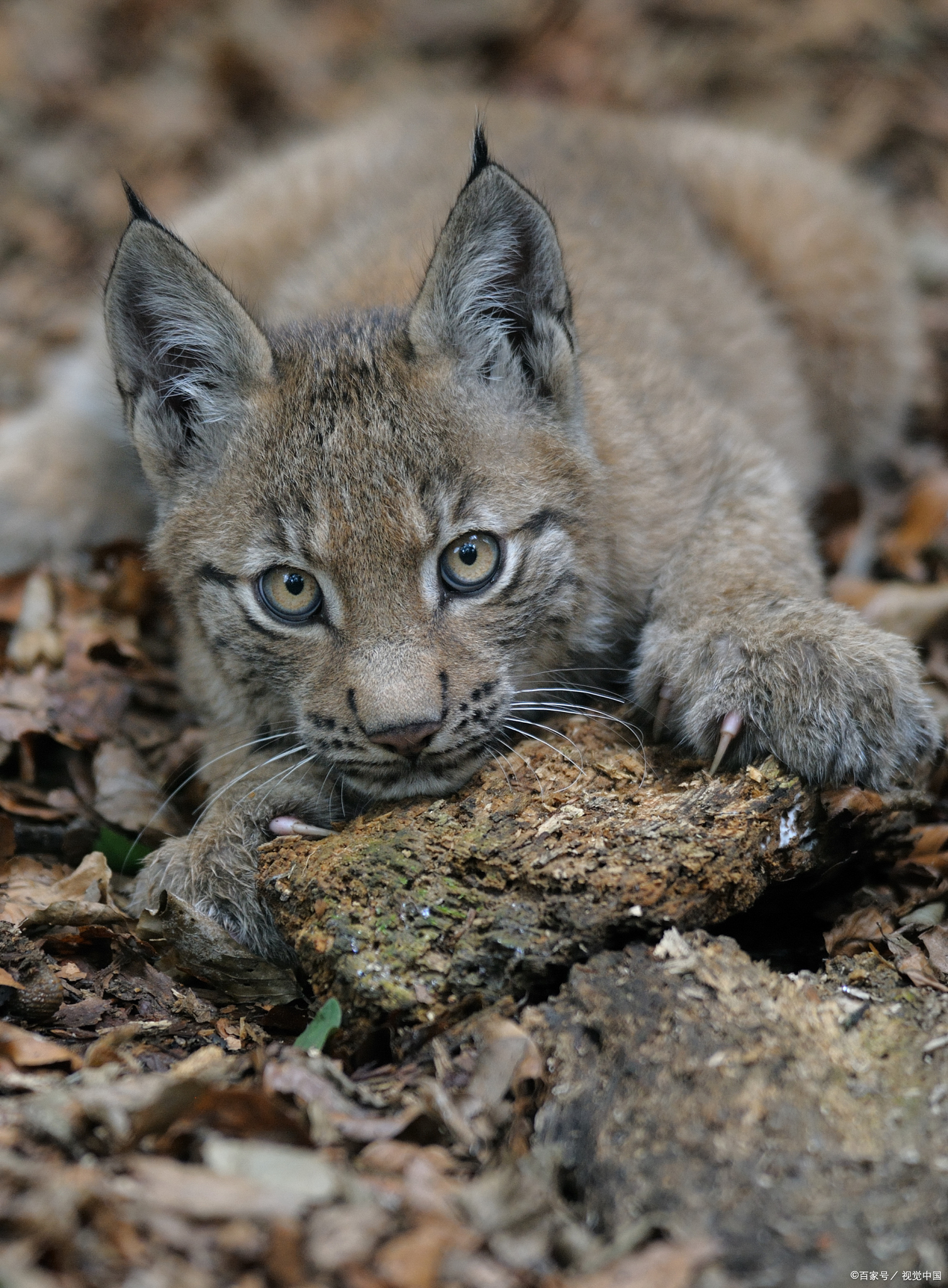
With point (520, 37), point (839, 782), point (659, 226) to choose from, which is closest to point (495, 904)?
point (839, 782)

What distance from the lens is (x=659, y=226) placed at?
5301mm

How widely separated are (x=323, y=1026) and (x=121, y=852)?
4.21 ft

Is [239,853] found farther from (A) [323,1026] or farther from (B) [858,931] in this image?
(B) [858,931]

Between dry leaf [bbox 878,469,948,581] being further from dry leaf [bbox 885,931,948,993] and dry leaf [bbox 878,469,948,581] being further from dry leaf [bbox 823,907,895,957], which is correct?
dry leaf [bbox 885,931,948,993]

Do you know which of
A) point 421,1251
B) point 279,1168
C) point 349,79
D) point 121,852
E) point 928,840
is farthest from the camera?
point 349,79

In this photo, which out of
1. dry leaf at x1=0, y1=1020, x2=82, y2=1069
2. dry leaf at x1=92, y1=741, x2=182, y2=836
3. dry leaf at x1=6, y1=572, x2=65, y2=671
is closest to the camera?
dry leaf at x1=0, y1=1020, x2=82, y2=1069

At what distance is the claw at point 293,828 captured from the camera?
332cm

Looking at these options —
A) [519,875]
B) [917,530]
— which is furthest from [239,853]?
[917,530]

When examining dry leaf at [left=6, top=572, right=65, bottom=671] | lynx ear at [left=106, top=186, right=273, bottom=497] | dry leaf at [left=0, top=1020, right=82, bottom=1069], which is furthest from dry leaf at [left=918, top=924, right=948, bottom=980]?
dry leaf at [left=6, top=572, right=65, bottom=671]

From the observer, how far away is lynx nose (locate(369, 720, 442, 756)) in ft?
9.73

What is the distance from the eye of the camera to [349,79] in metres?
8.20

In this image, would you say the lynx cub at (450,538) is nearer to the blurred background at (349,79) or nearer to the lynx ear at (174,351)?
the lynx ear at (174,351)

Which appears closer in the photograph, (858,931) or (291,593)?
(858,931)

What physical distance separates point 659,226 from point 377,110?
2.58 metres
